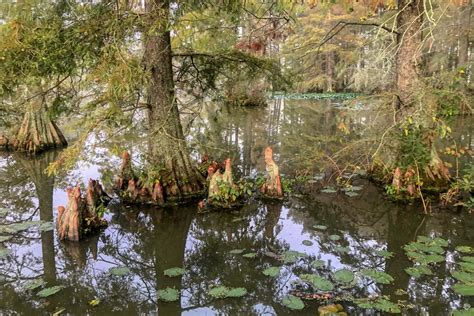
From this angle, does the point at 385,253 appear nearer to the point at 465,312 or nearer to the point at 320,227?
the point at 320,227

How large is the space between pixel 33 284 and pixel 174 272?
153cm

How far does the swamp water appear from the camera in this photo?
389 centimetres

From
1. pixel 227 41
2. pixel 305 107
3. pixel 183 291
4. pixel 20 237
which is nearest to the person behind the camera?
pixel 183 291

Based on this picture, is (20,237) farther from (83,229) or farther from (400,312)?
(400,312)

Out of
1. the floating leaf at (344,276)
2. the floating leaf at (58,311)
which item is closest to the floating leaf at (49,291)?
the floating leaf at (58,311)

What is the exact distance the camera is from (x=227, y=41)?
353 inches

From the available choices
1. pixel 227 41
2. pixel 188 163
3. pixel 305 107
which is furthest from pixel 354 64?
pixel 188 163

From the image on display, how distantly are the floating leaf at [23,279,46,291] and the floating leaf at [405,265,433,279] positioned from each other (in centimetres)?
404

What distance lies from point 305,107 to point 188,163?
642 inches

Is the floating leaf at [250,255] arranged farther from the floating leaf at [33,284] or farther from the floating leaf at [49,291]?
the floating leaf at [33,284]

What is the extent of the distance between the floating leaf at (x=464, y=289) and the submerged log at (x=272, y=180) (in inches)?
139

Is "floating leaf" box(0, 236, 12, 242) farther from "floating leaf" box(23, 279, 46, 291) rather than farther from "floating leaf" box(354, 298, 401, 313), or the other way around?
"floating leaf" box(354, 298, 401, 313)

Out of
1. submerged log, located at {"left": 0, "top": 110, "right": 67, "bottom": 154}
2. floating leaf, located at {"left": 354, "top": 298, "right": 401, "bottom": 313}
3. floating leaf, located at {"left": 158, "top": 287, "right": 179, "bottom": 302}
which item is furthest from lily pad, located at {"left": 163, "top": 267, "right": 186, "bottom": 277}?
submerged log, located at {"left": 0, "top": 110, "right": 67, "bottom": 154}

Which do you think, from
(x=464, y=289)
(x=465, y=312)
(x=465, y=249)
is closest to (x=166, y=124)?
(x=465, y=249)
